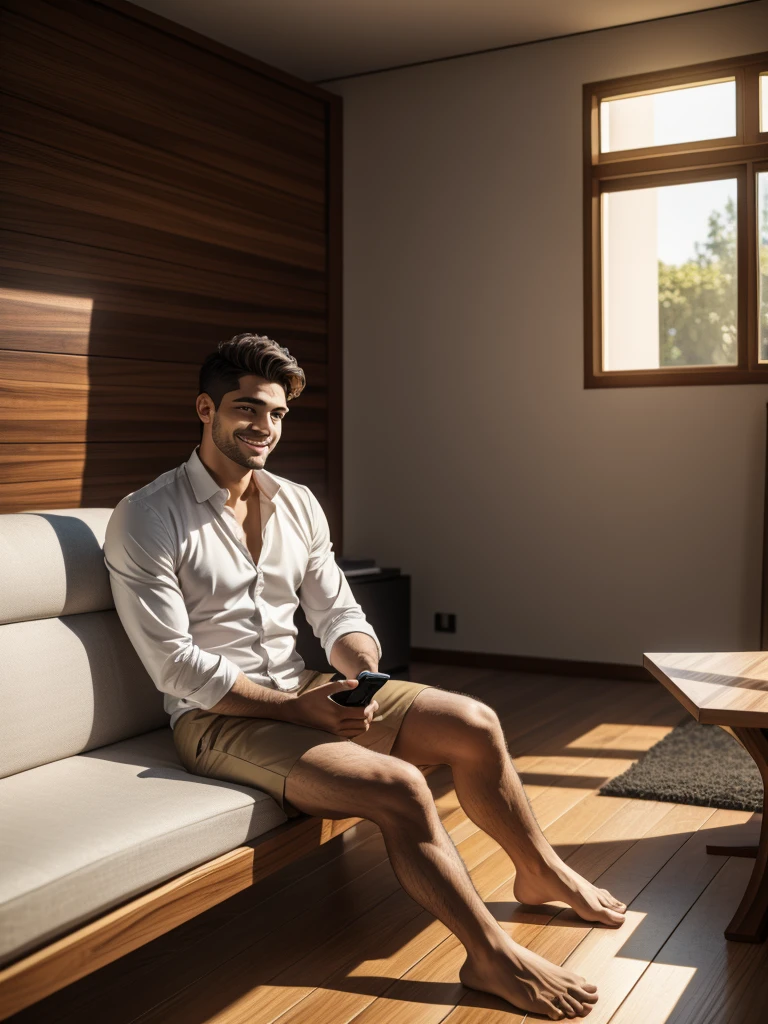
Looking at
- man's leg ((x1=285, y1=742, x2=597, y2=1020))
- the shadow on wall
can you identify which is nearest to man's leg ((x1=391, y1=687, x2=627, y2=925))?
man's leg ((x1=285, y1=742, x2=597, y2=1020))

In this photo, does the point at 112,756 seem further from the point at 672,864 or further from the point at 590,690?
the point at 590,690

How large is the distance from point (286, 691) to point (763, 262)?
10.4 feet

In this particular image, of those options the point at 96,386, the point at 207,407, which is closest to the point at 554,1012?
the point at 207,407

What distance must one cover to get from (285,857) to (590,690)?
2763 millimetres

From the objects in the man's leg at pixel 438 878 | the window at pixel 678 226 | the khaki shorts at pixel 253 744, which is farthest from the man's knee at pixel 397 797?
the window at pixel 678 226

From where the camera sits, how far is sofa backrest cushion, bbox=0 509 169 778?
2.11m

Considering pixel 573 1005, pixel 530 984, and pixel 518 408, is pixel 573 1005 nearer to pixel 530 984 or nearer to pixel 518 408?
pixel 530 984

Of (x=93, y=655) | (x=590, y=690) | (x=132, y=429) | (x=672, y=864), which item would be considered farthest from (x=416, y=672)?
(x=93, y=655)

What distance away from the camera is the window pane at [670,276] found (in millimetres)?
4582

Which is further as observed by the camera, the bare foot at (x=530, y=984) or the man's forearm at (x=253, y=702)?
the man's forearm at (x=253, y=702)

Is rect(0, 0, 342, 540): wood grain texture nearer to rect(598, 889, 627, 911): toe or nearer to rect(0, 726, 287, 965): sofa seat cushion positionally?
rect(0, 726, 287, 965): sofa seat cushion

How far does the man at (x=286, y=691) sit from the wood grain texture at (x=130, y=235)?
152 centimetres

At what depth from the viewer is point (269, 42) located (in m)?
4.78

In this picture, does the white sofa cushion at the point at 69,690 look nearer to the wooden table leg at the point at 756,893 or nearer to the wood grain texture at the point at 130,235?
the wooden table leg at the point at 756,893
